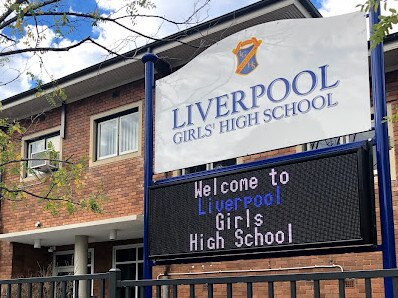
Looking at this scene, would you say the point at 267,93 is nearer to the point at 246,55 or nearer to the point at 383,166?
the point at 246,55

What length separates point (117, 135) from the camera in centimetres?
1504

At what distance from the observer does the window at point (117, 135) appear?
14.7 metres

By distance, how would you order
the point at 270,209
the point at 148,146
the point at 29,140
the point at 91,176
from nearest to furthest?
1. the point at 270,209
2. the point at 148,146
3. the point at 91,176
4. the point at 29,140

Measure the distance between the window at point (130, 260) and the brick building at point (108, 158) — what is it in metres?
0.03

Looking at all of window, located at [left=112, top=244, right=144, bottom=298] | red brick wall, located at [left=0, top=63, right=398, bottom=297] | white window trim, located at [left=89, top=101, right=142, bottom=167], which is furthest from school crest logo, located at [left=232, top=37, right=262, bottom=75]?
window, located at [left=112, top=244, right=144, bottom=298]

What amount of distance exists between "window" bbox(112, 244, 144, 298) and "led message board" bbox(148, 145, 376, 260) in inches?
353

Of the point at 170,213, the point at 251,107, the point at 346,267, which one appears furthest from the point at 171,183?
the point at 346,267

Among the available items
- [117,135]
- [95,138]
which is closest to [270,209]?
[117,135]

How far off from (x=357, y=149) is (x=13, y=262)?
13.4m

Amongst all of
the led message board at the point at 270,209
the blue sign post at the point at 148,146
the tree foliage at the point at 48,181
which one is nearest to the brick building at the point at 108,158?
the tree foliage at the point at 48,181

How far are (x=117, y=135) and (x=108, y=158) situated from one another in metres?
0.58

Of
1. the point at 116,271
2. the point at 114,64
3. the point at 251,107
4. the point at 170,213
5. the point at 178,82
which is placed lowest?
the point at 116,271

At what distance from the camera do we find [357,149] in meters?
5.75

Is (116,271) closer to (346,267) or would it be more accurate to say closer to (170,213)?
(170,213)
